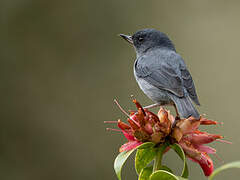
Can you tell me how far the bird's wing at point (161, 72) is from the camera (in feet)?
14.1

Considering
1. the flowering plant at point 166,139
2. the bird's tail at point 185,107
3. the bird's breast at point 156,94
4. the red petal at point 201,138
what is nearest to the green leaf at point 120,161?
the flowering plant at point 166,139

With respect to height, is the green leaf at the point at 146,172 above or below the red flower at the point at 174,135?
below

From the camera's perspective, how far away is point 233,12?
9109mm

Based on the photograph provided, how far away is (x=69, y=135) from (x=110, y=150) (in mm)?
984

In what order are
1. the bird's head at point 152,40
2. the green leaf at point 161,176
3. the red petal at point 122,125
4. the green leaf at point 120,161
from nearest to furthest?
1. the green leaf at point 161,176
2. the green leaf at point 120,161
3. the red petal at point 122,125
4. the bird's head at point 152,40

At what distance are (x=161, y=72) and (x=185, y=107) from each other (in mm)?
968

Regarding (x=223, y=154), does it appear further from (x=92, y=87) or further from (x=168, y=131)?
(x=168, y=131)

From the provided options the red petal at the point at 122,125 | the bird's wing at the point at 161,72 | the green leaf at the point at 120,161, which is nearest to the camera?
the green leaf at the point at 120,161

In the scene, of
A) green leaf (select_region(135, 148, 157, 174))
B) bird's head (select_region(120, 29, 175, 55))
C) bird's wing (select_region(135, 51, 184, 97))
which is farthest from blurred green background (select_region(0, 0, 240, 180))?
green leaf (select_region(135, 148, 157, 174))

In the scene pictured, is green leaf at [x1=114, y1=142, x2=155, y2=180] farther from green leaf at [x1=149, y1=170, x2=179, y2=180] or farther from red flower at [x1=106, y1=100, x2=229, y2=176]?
green leaf at [x1=149, y1=170, x2=179, y2=180]

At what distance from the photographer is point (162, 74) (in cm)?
458

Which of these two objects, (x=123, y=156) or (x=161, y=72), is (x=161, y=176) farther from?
(x=161, y=72)

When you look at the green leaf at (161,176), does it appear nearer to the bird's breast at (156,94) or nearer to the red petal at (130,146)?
the red petal at (130,146)

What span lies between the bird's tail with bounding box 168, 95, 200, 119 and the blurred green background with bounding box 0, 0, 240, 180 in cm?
355
